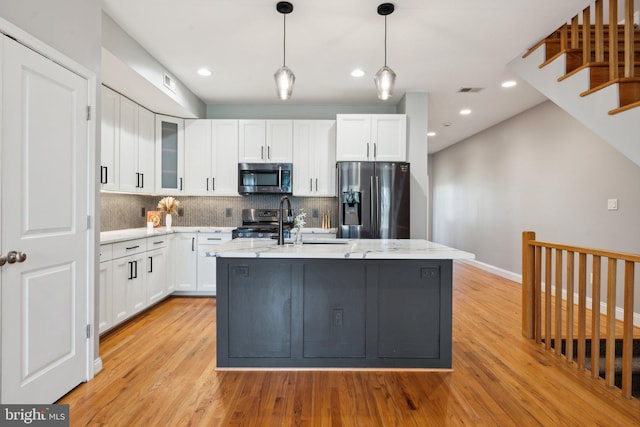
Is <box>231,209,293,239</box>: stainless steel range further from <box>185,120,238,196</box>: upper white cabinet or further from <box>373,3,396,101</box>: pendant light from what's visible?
<box>373,3,396,101</box>: pendant light

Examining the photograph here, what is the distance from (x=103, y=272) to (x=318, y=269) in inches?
76.9

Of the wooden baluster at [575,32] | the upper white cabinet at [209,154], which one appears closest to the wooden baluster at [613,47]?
the wooden baluster at [575,32]

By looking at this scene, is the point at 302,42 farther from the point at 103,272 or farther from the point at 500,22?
the point at 103,272

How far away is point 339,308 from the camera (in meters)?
2.46

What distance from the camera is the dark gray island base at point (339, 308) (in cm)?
245

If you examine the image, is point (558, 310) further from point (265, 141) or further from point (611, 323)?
point (265, 141)

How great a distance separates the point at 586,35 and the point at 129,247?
4.51m

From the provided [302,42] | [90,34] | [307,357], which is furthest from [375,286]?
[90,34]

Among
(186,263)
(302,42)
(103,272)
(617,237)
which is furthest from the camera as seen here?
(186,263)

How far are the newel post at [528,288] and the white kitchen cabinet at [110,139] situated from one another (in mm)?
4245

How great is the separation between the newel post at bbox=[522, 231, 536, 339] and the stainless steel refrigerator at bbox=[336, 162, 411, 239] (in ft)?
4.47

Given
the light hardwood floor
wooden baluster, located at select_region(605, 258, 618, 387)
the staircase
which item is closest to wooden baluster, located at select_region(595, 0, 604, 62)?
the staircase

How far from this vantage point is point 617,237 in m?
3.75
